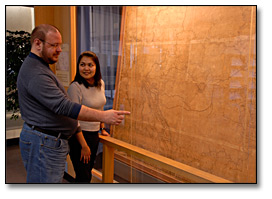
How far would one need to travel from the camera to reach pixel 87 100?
6.45 ft

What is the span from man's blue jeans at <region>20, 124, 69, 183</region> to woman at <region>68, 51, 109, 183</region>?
0.15 metres

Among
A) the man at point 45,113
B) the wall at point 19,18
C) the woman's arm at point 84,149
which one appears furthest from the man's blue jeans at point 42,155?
the wall at point 19,18

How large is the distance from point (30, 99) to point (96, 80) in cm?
48

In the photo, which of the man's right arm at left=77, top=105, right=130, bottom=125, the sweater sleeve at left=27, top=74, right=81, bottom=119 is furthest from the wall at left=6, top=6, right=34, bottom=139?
the man's right arm at left=77, top=105, right=130, bottom=125

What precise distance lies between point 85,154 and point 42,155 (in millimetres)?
371

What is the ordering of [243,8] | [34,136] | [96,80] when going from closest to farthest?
[243,8]
[34,136]
[96,80]

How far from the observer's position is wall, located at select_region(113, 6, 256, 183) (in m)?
1.70

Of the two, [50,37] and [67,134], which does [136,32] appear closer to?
[50,37]

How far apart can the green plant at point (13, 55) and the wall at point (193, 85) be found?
28.8 inches

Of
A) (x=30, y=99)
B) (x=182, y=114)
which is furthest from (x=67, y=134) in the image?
(x=182, y=114)

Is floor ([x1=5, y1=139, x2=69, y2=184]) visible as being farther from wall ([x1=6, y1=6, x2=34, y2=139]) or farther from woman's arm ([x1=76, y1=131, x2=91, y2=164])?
woman's arm ([x1=76, y1=131, x2=91, y2=164])
